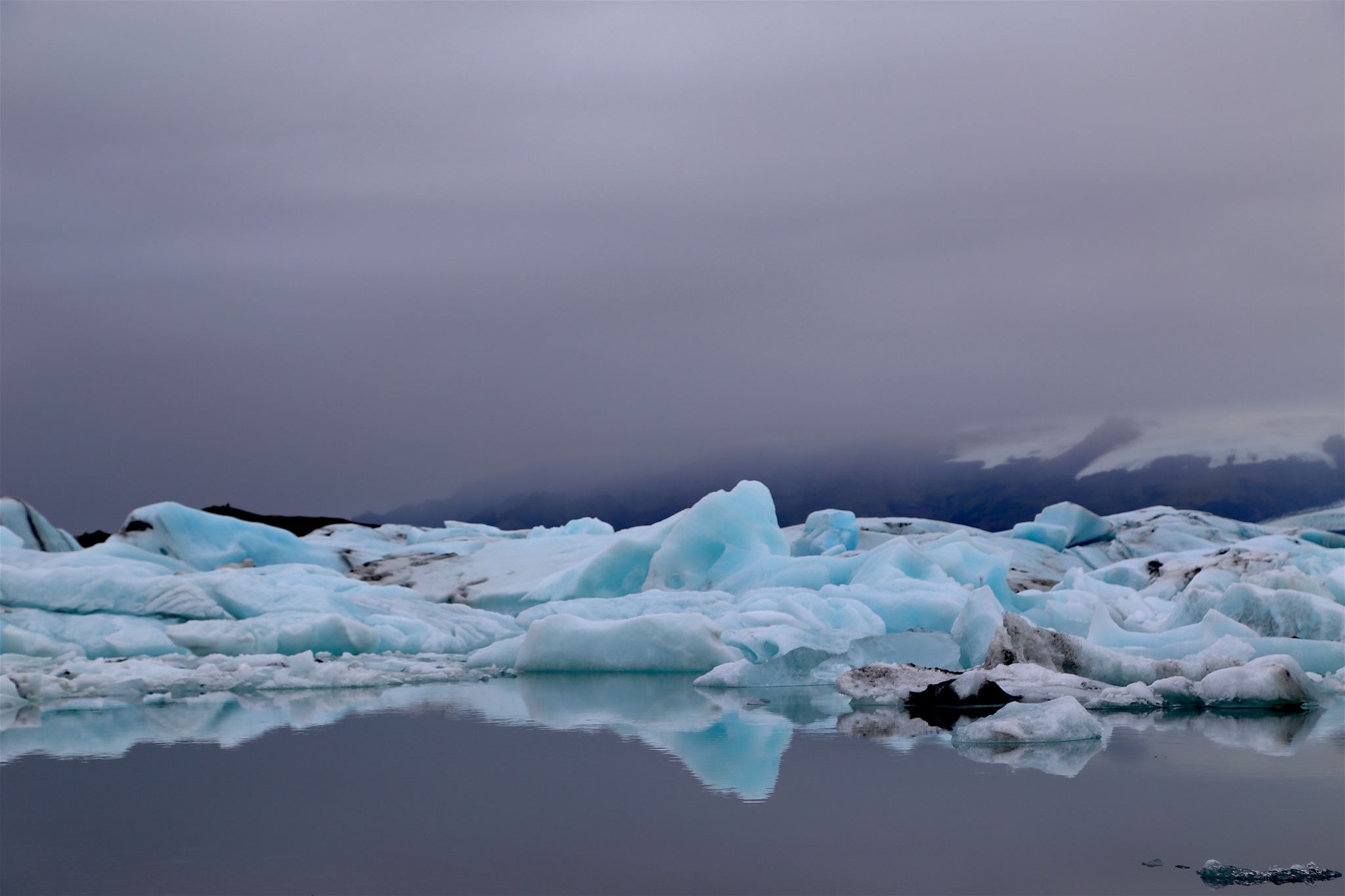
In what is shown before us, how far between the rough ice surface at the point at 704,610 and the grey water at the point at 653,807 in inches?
59.9

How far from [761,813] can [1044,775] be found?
118 cm

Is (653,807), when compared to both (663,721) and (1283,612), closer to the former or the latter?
(663,721)

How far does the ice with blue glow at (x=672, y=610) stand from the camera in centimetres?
732

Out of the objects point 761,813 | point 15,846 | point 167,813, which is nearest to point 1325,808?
point 761,813

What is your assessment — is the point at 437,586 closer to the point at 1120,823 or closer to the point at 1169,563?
the point at 1169,563

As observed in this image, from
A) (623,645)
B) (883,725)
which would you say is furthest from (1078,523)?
(883,725)

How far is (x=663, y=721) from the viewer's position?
18.3ft

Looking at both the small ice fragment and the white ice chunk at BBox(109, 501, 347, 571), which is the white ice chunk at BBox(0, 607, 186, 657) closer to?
the white ice chunk at BBox(109, 501, 347, 571)

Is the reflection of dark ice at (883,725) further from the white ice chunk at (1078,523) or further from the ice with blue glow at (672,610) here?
the white ice chunk at (1078,523)

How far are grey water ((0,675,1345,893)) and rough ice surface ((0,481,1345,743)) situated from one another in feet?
4.99

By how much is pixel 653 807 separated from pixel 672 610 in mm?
8051

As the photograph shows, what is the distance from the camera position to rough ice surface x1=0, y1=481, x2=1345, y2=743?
282 inches

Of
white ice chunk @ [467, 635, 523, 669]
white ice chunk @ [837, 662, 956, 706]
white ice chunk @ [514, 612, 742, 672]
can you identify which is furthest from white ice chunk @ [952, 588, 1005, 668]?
white ice chunk @ [467, 635, 523, 669]

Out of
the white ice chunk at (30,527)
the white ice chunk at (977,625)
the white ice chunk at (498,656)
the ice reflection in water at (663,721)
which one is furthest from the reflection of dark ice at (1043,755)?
the white ice chunk at (30,527)
